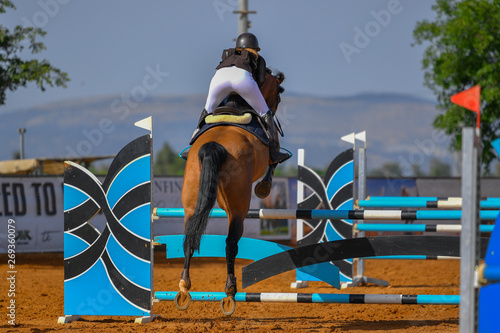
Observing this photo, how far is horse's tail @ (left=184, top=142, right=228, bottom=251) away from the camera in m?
3.92

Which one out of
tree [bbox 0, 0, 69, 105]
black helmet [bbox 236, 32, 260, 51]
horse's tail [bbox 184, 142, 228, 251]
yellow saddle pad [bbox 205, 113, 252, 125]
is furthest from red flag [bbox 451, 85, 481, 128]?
tree [bbox 0, 0, 69, 105]

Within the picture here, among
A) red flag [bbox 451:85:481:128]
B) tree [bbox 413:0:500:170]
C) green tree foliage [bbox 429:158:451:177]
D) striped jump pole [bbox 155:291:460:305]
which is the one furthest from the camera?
green tree foliage [bbox 429:158:451:177]

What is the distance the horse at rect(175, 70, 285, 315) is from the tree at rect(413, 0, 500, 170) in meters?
11.9

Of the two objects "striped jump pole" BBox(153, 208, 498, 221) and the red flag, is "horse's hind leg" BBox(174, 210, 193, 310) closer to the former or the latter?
"striped jump pole" BBox(153, 208, 498, 221)

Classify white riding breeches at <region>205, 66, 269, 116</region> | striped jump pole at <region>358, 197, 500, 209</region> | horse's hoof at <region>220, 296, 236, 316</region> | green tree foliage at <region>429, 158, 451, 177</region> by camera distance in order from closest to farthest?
horse's hoof at <region>220, 296, 236, 316</region> < white riding breeches at <region>205, 66, 269, 116</region> < striped jump pole at <region>358, 197, 500, 209</region> < green tree foliage at <region>429, 158, 451, 177</region>

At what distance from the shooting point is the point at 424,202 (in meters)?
5.69

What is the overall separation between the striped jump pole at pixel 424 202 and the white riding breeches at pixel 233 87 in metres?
1.78

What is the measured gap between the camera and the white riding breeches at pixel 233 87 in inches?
181

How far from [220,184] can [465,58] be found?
13021 millimetres

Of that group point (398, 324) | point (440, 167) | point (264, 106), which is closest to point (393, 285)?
point (398, 324)

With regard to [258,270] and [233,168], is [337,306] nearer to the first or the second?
[258,270]

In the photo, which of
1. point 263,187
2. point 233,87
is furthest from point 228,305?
point 233,87

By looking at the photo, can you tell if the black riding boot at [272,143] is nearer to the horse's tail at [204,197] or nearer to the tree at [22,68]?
the horse's tail at [204,197]

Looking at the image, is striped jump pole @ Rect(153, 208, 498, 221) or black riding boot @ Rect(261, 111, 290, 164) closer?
striped jump pole @ Rect(153, 208, 498, 221)
